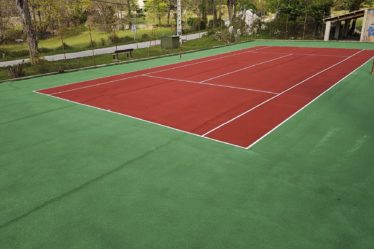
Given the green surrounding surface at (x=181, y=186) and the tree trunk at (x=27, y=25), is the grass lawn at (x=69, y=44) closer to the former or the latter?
the tree trunk at (x=27, y=25)

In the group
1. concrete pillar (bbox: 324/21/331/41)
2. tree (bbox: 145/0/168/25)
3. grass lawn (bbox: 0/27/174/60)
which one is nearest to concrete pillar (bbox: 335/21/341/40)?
concrete pillar (bbox: 324/21/331/41)

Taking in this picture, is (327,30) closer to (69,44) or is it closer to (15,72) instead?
(69,44)

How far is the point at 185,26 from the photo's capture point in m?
56.4

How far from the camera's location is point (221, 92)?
1348 cm

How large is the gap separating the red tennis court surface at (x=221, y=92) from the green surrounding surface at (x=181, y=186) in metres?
0.80

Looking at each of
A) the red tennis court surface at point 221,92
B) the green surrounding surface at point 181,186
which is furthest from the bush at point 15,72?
the green surrounding surface at point 181,186

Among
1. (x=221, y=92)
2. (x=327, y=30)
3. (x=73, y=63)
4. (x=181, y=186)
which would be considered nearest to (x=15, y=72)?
(x=73, y=63)

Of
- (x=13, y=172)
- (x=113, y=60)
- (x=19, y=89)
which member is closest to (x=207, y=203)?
(x=13, y=172)

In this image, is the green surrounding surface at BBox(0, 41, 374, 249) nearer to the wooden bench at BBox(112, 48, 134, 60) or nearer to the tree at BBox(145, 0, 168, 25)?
the wooden bench at BBox(112, 48, 134, 60)

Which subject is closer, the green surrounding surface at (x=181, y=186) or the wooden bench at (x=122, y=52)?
the green surrounding surface at (x=181, y=186)

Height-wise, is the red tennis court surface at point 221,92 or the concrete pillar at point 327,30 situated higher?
the concrete pillar at point 327,30

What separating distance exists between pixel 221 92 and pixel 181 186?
785cm

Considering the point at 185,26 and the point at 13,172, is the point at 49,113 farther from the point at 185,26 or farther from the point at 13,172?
the point at 185,26

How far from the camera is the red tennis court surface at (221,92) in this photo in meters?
9.70
